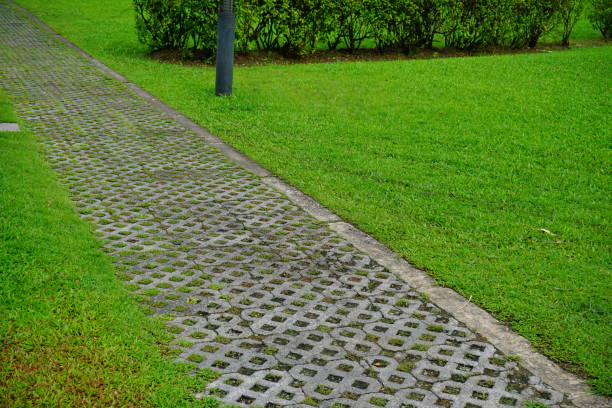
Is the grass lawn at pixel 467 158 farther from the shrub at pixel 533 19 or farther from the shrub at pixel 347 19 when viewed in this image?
the shrub at pixel 533 19

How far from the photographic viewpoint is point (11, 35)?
17578mm

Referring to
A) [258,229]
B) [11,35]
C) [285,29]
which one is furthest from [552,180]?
[11,35]

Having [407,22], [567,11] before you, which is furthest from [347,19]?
[567,11]

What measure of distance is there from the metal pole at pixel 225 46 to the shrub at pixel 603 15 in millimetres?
12293

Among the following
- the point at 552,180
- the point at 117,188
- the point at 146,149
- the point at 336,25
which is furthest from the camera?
the point at 336,25

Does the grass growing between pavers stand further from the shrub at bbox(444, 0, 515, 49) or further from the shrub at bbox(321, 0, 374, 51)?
the shrub at bbox(444, 0, 515, 49)

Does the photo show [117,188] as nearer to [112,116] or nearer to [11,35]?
[112,116]

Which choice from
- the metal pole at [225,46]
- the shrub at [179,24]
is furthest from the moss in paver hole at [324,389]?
the shrub at [179,24]

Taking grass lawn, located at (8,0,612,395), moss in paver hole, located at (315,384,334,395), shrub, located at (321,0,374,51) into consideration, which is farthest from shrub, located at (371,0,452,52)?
moss in paver hole, located at (315,384,334,395)

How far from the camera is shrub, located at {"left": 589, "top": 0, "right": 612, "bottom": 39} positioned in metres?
18.7

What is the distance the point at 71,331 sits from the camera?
4.18 m

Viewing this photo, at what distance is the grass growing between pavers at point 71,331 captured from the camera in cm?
364

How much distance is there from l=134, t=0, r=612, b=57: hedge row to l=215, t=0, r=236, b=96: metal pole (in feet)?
11.0

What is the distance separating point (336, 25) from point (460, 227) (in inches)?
417
